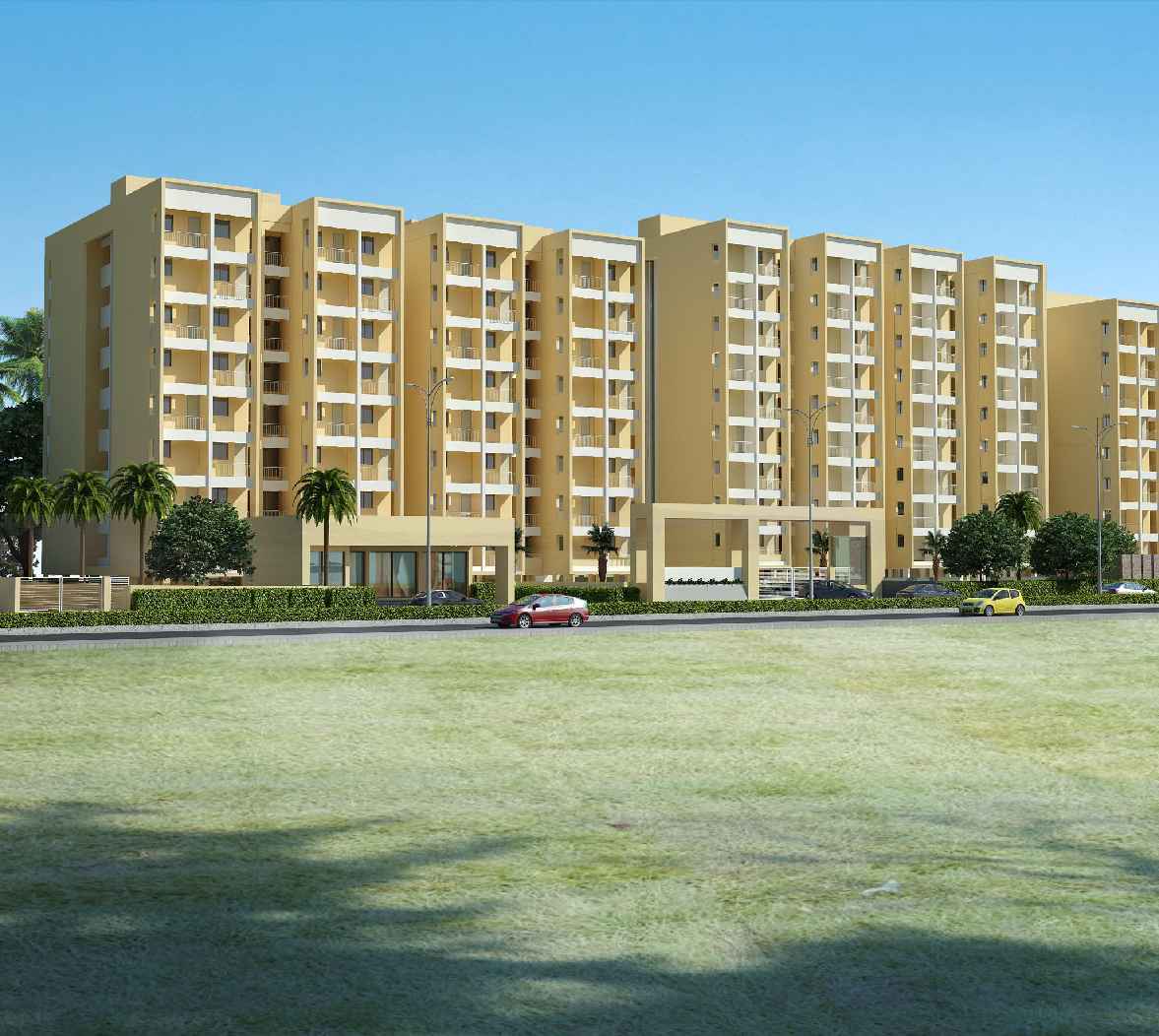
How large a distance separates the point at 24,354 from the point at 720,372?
5653cm

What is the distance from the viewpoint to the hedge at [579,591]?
80188 mm

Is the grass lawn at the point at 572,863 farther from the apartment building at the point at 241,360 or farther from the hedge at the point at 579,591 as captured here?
the apartment building at the point at 241,360

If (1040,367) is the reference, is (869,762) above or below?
below

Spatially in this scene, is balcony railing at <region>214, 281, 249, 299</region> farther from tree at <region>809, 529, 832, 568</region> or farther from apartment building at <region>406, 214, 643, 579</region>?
tree at <region>809, 529, 832, 568</region>

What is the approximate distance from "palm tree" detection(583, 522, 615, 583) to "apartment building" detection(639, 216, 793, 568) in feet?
30.4

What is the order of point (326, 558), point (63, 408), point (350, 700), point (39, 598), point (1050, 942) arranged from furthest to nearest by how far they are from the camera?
point (63, 408) → point (326, 558) → point (39, 598) → point (350, 700) → point (1050, 942)

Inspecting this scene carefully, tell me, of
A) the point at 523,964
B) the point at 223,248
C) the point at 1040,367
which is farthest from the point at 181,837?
the point at 1040,367

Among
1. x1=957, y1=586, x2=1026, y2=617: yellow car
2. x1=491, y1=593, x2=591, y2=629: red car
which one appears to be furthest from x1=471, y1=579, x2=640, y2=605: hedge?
x1=957, y1=586, x2=1026, y2=617: yellow car

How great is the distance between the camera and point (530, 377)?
105250 mm

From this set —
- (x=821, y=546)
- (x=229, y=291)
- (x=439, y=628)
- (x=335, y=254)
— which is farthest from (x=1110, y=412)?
(x=439, y=628)

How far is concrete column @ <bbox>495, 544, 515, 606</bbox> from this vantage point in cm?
8581

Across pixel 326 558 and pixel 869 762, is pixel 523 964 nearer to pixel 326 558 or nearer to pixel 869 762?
pixel 869 762

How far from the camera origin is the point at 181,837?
608 inches

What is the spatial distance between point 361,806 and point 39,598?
5538 centimetres
